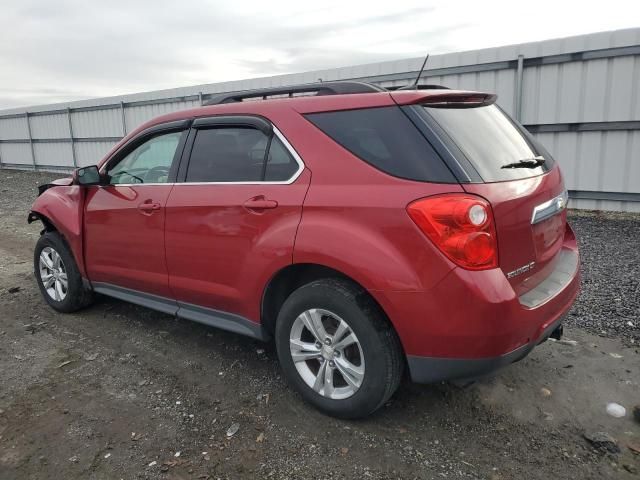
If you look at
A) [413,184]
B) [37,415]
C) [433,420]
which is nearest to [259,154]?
[413,184]

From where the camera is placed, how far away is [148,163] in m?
3.83

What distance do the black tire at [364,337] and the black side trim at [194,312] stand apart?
1.54ft

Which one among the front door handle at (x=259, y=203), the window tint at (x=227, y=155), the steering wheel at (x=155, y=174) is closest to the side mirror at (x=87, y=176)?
the steering wheel at (x=155, y=174)

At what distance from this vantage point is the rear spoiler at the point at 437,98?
2.54 metres

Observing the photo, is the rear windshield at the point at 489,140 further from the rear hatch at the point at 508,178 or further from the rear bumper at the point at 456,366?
the rear bumper at the point at 456,366

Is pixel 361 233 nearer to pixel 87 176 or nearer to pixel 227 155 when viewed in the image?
pixel 227 155

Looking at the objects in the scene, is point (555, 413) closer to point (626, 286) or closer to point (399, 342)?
point (399, 342)

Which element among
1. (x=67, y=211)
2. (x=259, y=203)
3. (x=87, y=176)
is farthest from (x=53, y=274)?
(x=259, y=203)

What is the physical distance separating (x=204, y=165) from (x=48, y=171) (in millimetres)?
19925

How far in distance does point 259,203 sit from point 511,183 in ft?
4.50

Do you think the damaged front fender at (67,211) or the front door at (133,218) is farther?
the damaged front fender at (67,211)

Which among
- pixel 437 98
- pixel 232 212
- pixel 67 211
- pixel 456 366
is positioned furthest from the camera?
pixel 67 211

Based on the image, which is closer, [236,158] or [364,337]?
[364,337]

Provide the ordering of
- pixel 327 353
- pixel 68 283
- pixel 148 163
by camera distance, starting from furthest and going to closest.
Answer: pixel 68 283
pixel 148 163
pixel 327 353
